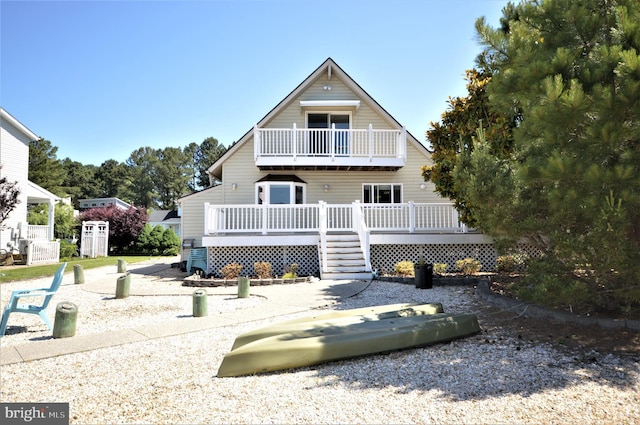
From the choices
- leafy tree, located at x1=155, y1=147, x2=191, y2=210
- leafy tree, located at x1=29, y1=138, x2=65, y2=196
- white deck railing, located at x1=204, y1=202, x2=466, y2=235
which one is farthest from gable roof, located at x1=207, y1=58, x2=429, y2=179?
leafy tree, located at x1=155, y1=147, x2=191, y2=210

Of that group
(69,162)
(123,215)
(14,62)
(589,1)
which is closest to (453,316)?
(589,1)

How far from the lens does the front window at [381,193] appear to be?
18.3m

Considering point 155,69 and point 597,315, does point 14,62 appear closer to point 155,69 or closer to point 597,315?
point 155,69

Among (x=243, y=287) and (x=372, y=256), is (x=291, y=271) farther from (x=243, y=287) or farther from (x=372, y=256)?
(x=243, y=287)

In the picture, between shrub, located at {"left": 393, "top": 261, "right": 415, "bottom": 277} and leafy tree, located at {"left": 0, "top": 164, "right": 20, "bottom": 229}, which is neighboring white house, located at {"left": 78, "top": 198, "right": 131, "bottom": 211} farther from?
shrub, located at {"left": 393, "top": 261, "right": 415, "bottom": 277}

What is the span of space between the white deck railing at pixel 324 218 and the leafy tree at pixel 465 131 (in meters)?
3.07

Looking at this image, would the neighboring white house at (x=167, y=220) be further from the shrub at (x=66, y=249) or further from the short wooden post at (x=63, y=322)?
the short wooden post at (x=63, y=322)

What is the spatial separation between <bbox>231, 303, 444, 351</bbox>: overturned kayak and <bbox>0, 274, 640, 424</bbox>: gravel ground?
1.92ft

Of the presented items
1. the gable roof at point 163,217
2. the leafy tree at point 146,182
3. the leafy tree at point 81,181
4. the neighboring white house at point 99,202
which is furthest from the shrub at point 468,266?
the leafy tree at point 81,181

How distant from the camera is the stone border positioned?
5.88 m

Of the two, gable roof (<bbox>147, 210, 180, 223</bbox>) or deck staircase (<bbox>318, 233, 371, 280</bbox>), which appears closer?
deck staircase (<bbox>318, 233, 371, 280</bbox>)

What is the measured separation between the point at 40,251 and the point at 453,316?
77.7 ft

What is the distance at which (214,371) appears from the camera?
4824 mm

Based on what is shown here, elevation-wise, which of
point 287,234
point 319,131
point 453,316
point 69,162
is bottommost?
point 453,316
